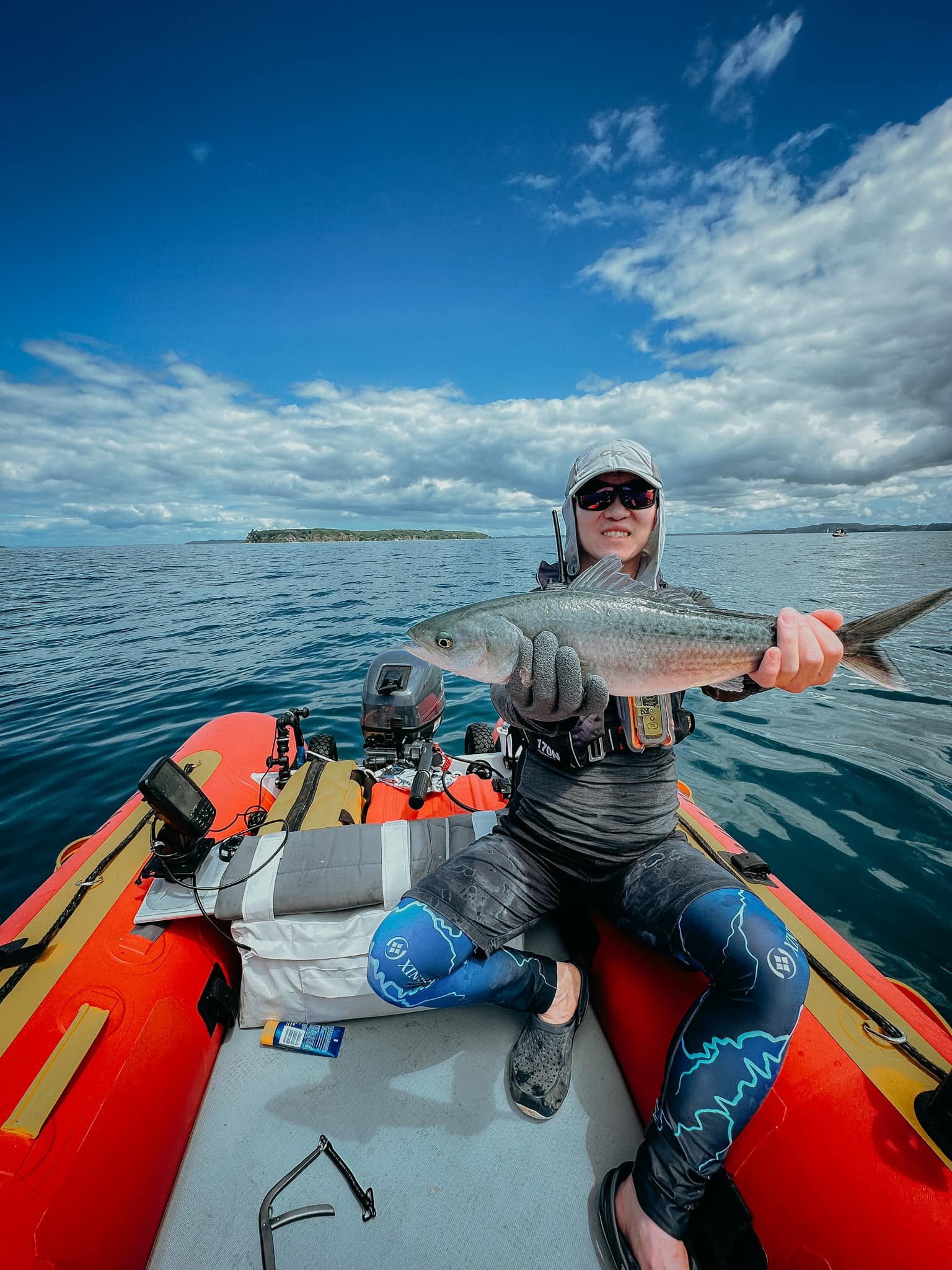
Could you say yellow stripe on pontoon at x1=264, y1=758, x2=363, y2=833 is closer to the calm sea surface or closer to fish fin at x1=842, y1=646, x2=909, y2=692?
the calm sea surface

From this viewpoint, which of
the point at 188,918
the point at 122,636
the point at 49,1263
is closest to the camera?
the point at 49,1263

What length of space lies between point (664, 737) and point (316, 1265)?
312 centimetres

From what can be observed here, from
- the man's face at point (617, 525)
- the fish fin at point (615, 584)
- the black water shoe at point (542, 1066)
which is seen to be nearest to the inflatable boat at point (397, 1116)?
the black water shoe at point (542, 1066)

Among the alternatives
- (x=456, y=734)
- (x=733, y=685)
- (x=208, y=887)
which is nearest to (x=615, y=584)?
(x=733, y=685)

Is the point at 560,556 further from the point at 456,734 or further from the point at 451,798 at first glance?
the point at 456,734

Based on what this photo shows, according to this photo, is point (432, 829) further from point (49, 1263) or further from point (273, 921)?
point (49, 1263)

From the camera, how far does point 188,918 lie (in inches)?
130

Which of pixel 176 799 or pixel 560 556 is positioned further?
pixel 560 556

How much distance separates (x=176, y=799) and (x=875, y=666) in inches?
181

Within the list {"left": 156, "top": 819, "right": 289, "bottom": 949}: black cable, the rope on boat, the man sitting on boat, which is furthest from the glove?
the rope on boat

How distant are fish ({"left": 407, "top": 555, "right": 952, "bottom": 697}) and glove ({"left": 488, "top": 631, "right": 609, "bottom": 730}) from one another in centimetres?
6

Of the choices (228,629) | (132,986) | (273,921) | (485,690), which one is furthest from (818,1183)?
(228,629)

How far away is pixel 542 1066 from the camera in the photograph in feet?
9.41

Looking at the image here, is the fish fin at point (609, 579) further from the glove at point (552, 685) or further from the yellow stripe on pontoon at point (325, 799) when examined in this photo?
the yellow stripe on pontoon at point (325, 799)
